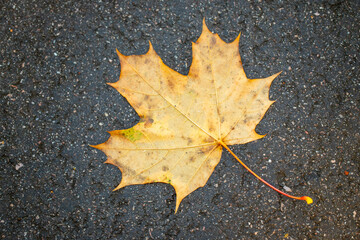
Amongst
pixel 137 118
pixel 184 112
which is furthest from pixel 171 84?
pixel 137 118

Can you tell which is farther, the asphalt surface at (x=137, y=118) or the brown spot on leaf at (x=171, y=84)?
the asphalt surface at (x=137, y=118)

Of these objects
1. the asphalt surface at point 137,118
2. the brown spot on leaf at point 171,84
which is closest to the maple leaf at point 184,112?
the brown spot on leaf at point 171,84

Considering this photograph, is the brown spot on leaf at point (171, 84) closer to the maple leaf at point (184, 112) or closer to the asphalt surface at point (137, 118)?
the maple leaf at point (184, 112)

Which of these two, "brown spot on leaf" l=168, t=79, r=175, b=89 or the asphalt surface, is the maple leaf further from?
the asphalt surface

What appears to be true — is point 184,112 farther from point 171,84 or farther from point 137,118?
point 137,118

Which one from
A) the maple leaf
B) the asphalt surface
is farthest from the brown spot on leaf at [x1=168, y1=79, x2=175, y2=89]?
the asphalt surface

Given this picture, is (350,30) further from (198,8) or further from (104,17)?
(104,17)
